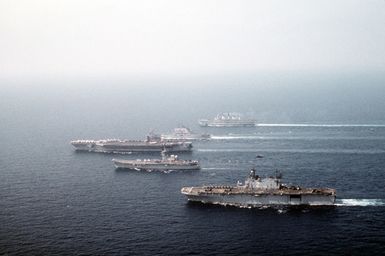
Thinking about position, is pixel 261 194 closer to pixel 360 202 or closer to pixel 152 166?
pixel 360 202

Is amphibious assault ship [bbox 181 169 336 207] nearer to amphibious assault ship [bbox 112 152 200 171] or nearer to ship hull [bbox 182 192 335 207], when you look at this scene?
ship hull [bbox 182 192 335 207]

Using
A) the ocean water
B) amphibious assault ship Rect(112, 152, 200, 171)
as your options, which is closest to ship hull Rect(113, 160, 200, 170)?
amphibious assault ship Rect(112, 152, 200, 171)

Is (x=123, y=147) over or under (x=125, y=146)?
under

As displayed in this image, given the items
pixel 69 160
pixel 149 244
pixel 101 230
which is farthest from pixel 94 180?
pixel 149 244

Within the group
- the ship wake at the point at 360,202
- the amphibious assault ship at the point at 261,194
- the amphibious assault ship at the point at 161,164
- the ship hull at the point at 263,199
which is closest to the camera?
the ship wake at the point at 360,202

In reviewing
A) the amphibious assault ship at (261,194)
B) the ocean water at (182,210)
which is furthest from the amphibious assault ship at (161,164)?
the amphibious assault ship at (261,194)

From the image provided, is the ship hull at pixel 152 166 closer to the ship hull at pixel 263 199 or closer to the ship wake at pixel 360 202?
the ship hull at pixel 263 199

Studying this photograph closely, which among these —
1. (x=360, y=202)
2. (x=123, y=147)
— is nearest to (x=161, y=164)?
(x=123, y=147)
